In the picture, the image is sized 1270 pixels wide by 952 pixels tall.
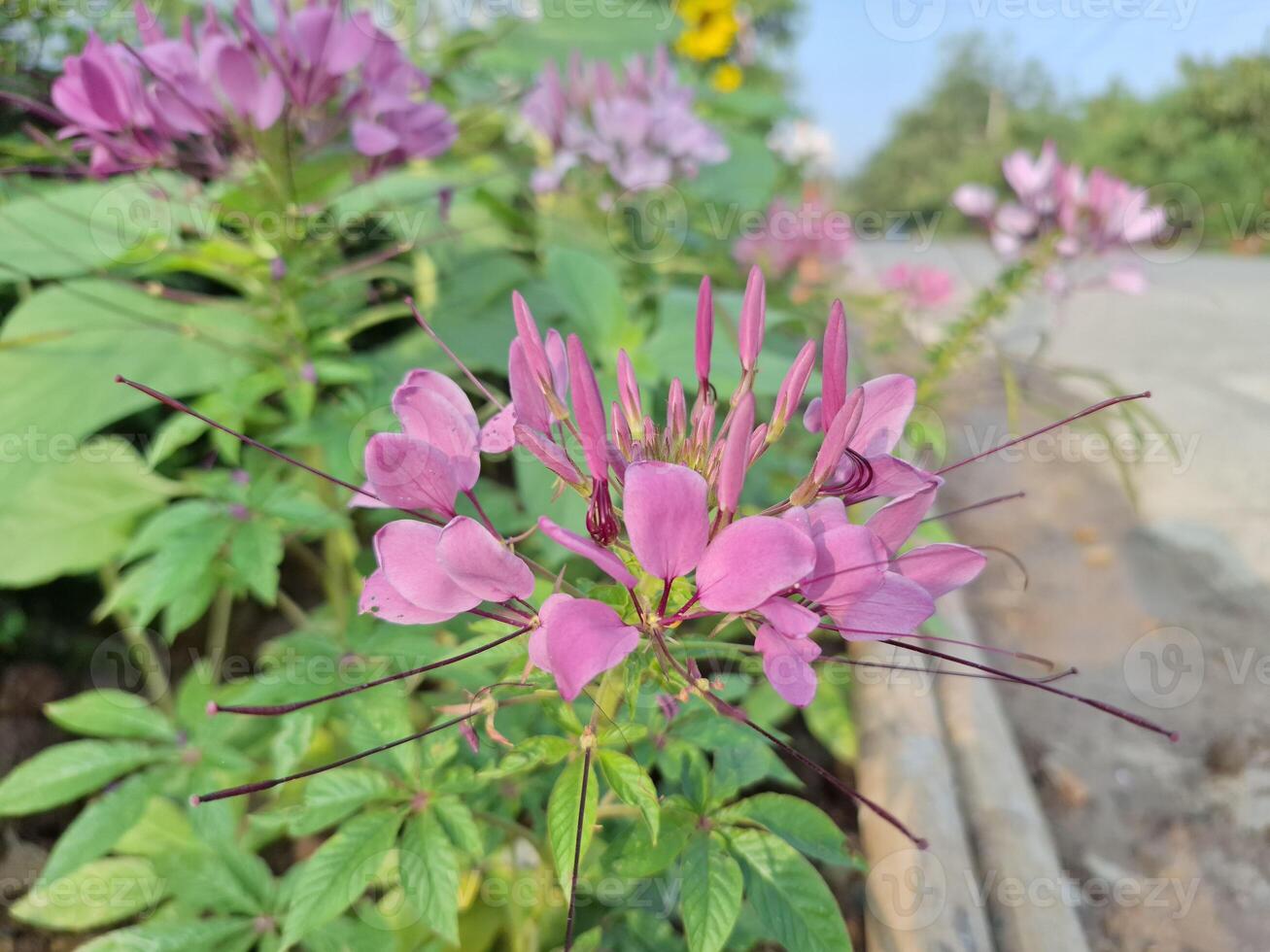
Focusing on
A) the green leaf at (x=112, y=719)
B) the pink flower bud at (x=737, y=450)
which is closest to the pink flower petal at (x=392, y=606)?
the pink flower bud at (x=737, y=450)

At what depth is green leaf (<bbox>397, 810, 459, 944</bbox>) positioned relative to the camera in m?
0.69

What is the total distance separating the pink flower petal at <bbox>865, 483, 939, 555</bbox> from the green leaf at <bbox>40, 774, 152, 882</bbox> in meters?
0.94

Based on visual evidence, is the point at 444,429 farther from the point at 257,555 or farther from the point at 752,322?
the point at 257,555

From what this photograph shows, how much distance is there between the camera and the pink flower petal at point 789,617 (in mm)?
521

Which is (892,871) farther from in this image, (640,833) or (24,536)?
(24,536)

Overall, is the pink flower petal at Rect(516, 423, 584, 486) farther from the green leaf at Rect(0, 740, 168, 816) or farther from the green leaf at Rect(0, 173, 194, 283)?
the green leaf at Rect(0, 173, 194, 283)

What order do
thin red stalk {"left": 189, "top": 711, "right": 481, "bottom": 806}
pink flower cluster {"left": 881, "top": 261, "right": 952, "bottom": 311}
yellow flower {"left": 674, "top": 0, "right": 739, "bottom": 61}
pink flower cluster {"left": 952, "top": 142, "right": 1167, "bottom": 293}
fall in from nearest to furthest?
thin red stalk {"left": 189, "top": 711, "right": 481, "bottom": 806}
pink flower cluster {"left": 952, "top": 142, "right": 1167, "bottom": 293}
pink flower cluster {"left": 881, "top": 261, "right": 952, "bottom": 311}
yellow flower {"left": 674, "top": 0, "right": 739, "bottom": 61}

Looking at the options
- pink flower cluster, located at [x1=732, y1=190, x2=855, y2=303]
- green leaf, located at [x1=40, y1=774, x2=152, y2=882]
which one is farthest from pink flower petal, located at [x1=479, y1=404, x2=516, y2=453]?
pink flower cluster, located at [x1=732, y1=190, x2=855, y2=303]

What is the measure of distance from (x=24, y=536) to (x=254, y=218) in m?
0.74

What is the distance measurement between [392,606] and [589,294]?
Answer: 1.00m

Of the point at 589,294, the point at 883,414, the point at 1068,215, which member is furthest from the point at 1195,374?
the point at 883,414

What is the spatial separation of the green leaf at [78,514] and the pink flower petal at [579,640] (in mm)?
1148

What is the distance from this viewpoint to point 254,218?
1131 mm

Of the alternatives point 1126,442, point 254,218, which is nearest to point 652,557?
point 254,218
